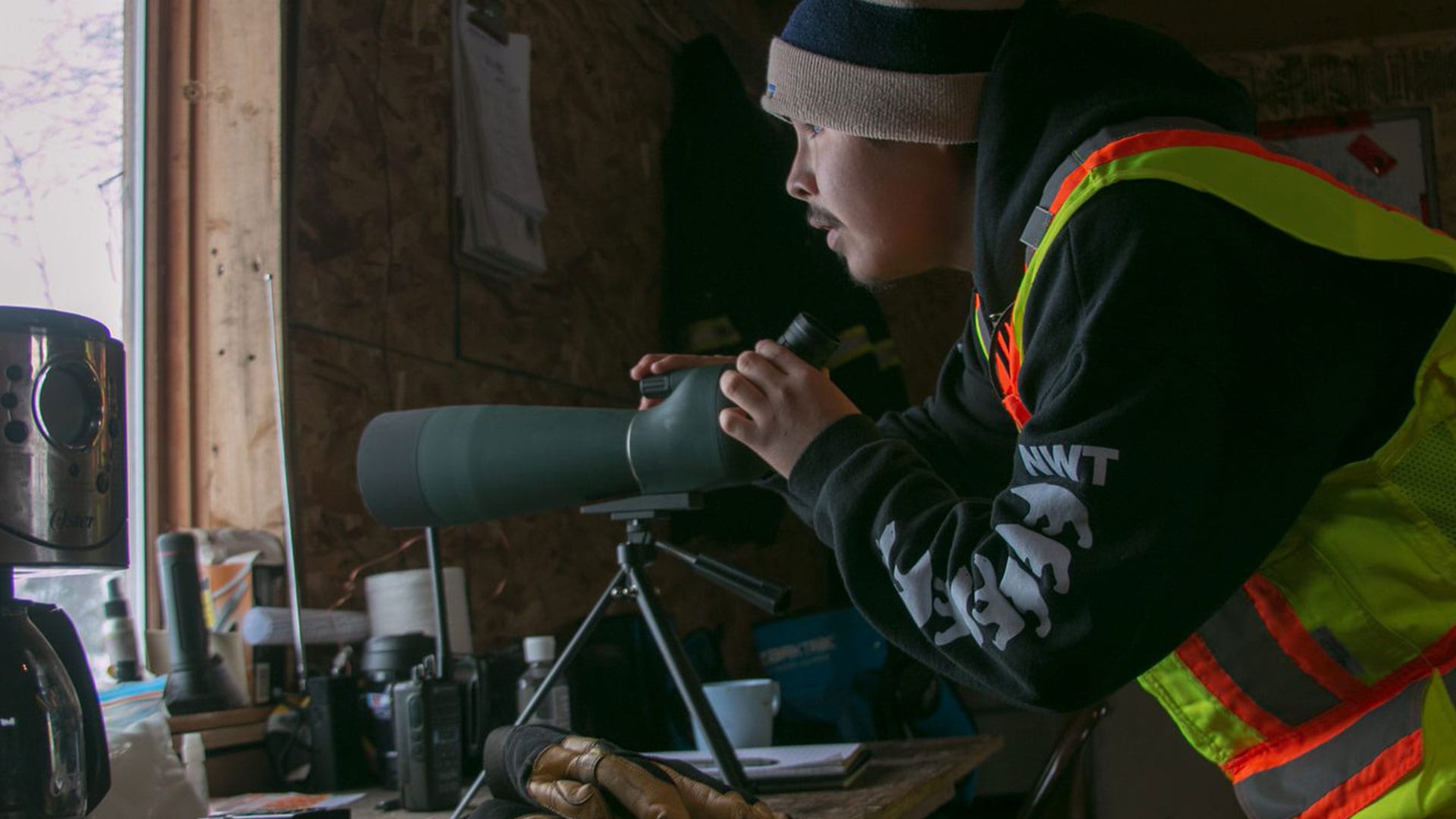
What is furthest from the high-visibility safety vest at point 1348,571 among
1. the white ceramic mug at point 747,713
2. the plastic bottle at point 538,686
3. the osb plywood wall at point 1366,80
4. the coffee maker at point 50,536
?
the osb plywood wall at point 1366,80

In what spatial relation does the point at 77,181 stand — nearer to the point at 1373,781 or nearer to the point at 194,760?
the point at 194,760

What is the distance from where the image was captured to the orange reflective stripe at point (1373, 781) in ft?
2.61

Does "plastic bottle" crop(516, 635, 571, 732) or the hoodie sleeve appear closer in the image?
the hoodie sleeve

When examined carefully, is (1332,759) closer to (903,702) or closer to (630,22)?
(903,702)

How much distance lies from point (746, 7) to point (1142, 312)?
284 cm

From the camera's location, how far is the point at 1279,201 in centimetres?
80

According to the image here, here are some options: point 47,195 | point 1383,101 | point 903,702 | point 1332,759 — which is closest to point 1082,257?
point 1332,759

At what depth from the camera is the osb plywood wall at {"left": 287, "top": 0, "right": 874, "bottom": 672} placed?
5.85ft

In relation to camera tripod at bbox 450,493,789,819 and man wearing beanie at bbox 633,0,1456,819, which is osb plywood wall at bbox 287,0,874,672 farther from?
man wearing beanie at bbox 633,0,1456,819

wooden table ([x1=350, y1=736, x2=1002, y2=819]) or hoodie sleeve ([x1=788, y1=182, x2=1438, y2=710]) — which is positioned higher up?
hoodie sleeve ([x1=788, y1=182, x2=1438, y2=710])

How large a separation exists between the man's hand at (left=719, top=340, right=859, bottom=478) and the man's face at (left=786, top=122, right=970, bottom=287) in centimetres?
14

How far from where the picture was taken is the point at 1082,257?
78 centimetres

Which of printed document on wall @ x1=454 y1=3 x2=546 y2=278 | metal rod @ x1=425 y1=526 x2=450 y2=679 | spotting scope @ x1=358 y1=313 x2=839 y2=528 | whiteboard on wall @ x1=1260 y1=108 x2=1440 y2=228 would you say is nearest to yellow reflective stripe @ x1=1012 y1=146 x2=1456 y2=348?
spotting scope @ x1=358 y1=313 x2=839 y2=528

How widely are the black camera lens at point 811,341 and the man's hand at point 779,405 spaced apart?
13 millimetres
